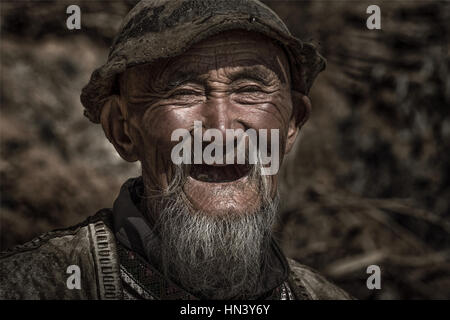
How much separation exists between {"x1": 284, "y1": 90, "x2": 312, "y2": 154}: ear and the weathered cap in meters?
0.25

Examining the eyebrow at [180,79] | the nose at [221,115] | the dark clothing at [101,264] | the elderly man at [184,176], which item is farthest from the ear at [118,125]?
the nose at [221,115]

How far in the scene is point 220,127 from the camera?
2.69m

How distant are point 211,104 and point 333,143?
3919 millimetres

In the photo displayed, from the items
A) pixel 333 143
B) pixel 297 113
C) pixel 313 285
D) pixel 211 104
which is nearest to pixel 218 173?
pixel 211 104

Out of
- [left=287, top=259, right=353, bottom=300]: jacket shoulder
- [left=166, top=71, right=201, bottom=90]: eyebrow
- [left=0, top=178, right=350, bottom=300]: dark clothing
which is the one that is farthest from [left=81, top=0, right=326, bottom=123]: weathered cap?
[left=287, top=259, right=353, bottom=300]: jacket shoulder

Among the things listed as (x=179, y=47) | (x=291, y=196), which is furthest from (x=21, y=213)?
(x=179, y=47)

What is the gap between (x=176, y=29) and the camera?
8.89ft

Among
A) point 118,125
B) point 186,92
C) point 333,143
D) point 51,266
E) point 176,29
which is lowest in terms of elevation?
point 51,266

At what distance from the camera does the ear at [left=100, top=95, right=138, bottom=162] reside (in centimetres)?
299

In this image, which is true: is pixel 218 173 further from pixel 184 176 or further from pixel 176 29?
pixel 176 29

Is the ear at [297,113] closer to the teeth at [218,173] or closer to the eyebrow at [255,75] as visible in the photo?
the eyebrow at [255,75]

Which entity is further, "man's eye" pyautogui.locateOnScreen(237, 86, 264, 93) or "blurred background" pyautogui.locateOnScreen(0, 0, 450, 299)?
"blurred background" pyautogui.locateOnScreen(0, 0, 450, 299)

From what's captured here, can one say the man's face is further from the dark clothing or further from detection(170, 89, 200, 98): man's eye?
the dark clothing

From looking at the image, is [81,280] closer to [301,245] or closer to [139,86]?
[139,86]
